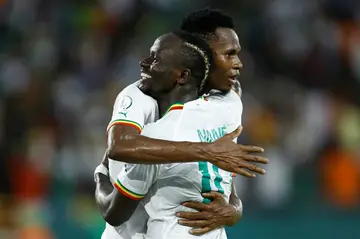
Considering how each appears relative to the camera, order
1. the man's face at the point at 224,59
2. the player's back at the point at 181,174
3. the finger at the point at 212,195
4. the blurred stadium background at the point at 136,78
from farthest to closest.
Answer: the blurred stadium background at the point at 136,78
the man's face at the point at 224,59
the finger at the point at 212,195
the player's back at the point at 181,174

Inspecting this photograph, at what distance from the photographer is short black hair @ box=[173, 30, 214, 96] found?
328cm

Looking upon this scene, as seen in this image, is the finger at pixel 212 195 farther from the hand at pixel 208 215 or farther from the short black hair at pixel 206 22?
the short black hair at pixel 206 22

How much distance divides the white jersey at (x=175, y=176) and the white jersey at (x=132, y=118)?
0.08 metres

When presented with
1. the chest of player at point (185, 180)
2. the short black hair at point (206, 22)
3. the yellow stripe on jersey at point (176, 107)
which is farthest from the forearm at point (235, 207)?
the short black hair at point (206, 22)

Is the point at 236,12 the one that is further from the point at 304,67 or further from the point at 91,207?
the point at 91,207

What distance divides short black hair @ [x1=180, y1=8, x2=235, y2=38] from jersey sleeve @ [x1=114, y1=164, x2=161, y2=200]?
702 millimetres

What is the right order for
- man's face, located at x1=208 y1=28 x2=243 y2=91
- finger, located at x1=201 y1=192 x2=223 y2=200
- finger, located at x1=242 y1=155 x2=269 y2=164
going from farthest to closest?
1. man's face, located at x1=208 y1=28 x2=243 y2=91
2. finger, located at x1=201 y1=192 x2=223 y2=200
3. finger, located at x1=242 y1=155 x2=269 y2=164

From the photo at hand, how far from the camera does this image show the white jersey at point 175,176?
3205 millimetres

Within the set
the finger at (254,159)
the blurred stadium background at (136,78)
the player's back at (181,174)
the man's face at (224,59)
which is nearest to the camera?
the finger at (254,159)

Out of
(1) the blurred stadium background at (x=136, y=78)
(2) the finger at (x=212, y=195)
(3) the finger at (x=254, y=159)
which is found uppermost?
(3) the finger at (x=254, y=159)

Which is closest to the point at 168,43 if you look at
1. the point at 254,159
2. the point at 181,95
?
the point at 181,95

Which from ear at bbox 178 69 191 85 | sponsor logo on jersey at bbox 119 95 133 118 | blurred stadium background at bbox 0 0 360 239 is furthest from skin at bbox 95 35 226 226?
blurred stadium background at bbox 0 0 360 239

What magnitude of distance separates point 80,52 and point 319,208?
322 cm

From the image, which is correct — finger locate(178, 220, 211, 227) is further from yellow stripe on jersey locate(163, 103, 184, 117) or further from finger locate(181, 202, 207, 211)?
yellow stripe on jersey locate(163, 103, 184, 117)
